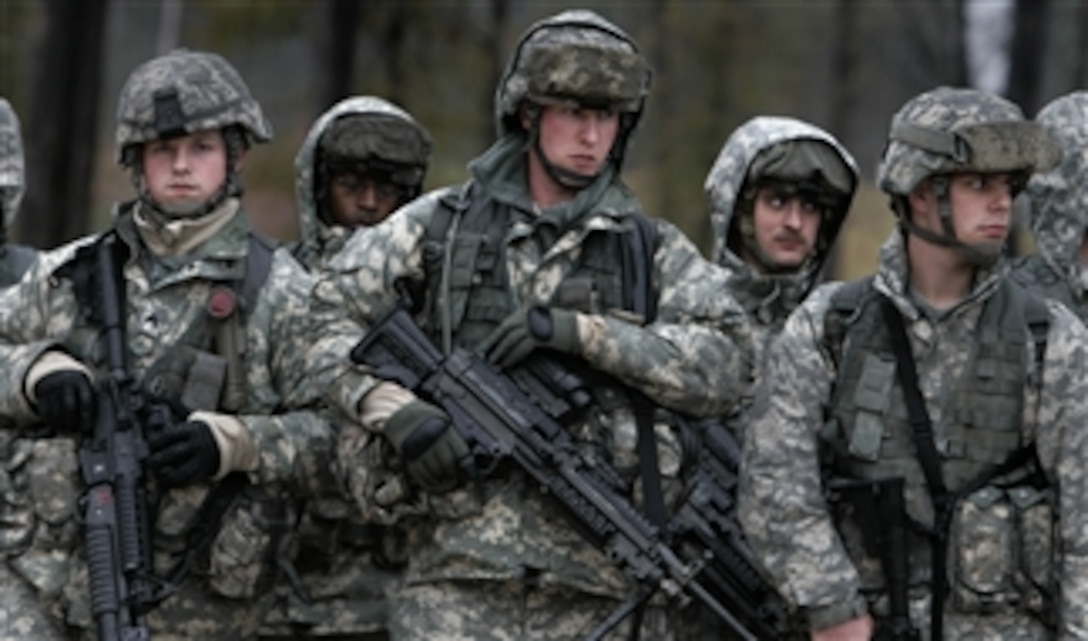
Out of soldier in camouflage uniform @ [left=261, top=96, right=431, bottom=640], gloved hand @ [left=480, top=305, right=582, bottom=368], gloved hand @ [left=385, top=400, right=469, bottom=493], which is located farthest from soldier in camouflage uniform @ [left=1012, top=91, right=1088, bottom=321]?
soldier in camouflage uniform @ [left=261, top=96, right=431, bottom=640]

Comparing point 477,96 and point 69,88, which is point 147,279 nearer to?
point 69,88

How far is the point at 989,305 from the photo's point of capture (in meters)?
5.68

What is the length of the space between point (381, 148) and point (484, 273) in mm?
2105

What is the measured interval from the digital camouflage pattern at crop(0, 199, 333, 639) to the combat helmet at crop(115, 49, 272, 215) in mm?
289

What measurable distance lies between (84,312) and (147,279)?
0.22m

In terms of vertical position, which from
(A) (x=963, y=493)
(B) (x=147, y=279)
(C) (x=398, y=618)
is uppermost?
(B) (x=147, y=279)

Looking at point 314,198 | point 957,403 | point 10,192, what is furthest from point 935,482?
point 10,192

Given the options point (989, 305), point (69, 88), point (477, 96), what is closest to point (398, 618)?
point (989, 305)

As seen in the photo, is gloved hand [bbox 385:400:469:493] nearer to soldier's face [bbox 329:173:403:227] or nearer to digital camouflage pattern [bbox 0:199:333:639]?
digital camouflage pattern [bbox 0:199:333:639]

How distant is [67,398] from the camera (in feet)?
19.8

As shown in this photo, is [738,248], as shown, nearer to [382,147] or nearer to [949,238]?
[382,147]

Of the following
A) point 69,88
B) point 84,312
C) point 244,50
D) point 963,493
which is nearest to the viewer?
point 963,493

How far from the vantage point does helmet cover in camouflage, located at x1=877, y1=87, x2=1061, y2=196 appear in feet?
18.3

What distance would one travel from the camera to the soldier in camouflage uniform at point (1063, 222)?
6.95 meters
